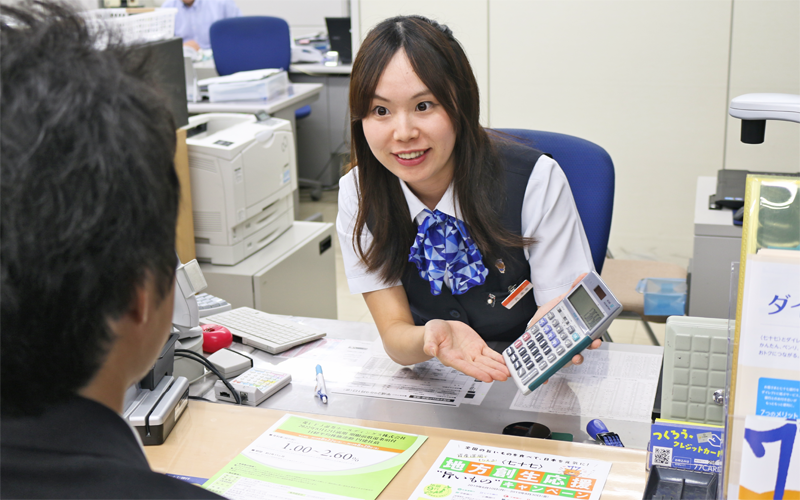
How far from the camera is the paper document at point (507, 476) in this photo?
87 centimetres

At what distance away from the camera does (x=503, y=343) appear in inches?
56.4

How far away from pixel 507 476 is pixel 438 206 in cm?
59

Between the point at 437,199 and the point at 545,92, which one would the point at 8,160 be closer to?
the point at 437,199

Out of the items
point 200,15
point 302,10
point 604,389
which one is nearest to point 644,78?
point 604,389

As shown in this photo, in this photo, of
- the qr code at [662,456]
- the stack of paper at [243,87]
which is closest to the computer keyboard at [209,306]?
the qr code at [662,456]

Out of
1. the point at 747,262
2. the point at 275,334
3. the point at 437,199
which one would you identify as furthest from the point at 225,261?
the point at 747,262

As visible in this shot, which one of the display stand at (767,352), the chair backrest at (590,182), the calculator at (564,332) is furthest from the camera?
the chair backrest at (590,182)

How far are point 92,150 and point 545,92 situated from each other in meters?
2.76

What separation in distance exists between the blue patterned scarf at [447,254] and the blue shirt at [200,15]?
4329mm

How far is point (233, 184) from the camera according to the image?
7.36ft

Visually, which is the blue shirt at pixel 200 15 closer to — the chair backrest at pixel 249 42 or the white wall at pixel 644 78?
the chair backrest at pixel 249 42

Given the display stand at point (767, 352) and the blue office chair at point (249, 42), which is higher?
the blue office chair at point (249, 42)

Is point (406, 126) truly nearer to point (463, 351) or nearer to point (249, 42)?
point (463, 351)

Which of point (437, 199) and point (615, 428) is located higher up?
point (437, 199)
